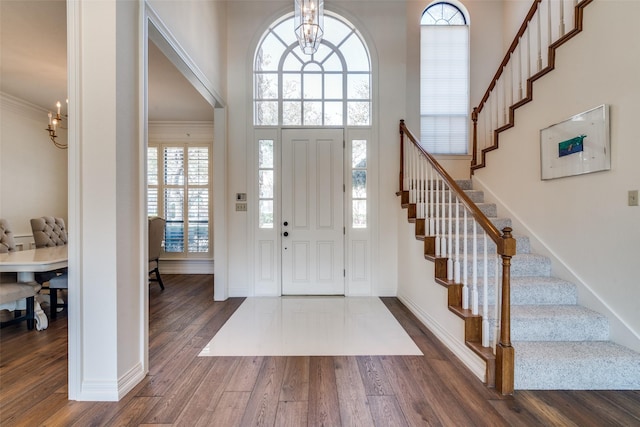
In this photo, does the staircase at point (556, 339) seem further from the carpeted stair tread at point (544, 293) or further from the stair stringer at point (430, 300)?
the stair stringer at point (430, 300)

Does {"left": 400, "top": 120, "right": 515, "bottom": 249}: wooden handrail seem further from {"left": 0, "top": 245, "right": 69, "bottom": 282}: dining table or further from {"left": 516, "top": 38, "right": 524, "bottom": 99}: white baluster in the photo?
{"left": 0, "top": 245, "right": 69, "bottom": 282}: dining table

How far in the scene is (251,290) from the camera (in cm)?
413

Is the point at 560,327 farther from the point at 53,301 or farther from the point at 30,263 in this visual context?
the point at 53,301

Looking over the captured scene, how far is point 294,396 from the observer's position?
1.89 meters

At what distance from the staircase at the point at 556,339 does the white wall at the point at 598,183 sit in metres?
0.13

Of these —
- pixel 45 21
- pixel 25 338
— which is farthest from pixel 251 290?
pixel 45 21

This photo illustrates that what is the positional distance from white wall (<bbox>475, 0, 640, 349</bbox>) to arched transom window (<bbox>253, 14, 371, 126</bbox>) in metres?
2.18

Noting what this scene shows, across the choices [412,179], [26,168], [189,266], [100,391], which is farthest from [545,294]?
[26,168]

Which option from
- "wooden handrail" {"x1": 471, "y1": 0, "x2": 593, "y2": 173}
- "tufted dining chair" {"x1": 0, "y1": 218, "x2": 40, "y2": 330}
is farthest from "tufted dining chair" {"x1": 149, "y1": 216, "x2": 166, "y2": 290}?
"wooden handrail" {"x1": 471, "y1": 0, "x2": 593, "y2": 173}

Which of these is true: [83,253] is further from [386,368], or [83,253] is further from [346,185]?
[346,185]

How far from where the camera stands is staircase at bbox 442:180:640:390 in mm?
1968

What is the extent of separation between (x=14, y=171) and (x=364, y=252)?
5.77 meters

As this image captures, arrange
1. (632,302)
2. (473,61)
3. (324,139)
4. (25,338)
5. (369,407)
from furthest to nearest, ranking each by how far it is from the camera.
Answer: (473,61)
(324,139)
(25,338)
(632,302)
(369,407)

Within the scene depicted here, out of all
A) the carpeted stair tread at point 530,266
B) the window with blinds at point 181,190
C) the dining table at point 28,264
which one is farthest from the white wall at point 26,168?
the carpeted stair tread at point 530,266
